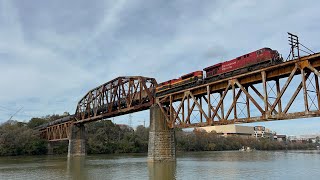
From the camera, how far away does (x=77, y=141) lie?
335 feet

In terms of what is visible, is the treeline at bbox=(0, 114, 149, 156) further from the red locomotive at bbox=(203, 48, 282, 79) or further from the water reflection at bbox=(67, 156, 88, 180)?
the red locomotive at bbox=(203, 48, 282, 79)

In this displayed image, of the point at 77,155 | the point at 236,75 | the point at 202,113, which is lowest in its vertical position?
the point at 77,155

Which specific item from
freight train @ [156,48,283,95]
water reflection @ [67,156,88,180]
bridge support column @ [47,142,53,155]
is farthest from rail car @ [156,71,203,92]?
bridge support column @ [47,142,53,155]

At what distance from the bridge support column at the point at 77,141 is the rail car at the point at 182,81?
5072 cm

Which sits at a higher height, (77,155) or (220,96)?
(220,96)

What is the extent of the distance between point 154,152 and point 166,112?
22.9 feet

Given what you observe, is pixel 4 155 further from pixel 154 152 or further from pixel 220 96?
pixel 220 96

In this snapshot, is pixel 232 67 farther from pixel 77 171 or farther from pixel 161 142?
pixel 77 171

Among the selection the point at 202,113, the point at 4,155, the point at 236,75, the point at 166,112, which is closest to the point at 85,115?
the point at 4,155

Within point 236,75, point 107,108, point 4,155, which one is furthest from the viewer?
point 4,155

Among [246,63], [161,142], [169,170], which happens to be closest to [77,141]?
[161,142]

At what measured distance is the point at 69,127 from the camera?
343 feet

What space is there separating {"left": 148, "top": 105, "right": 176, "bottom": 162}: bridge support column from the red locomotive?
12000mm

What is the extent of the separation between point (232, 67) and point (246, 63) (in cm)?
236
